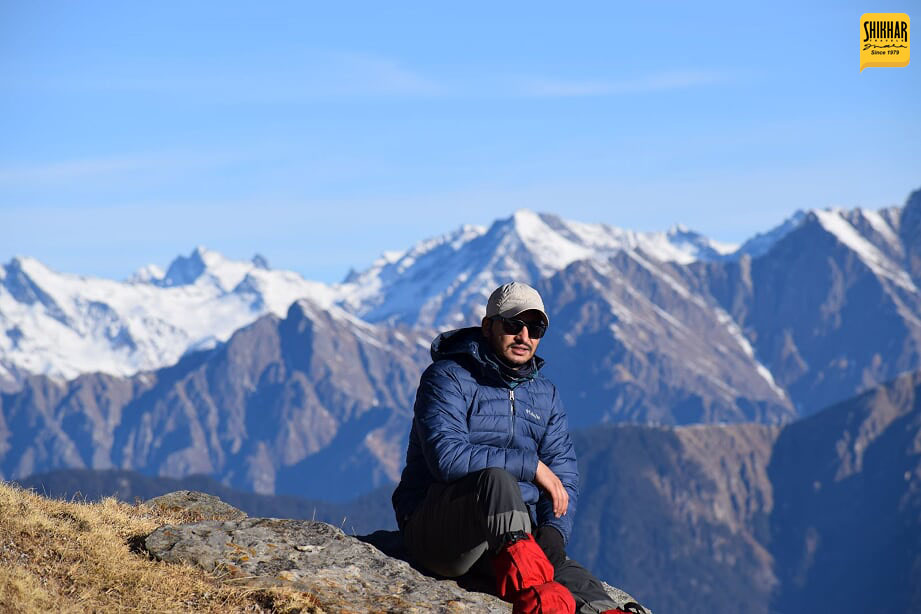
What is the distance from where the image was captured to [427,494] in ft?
53.2

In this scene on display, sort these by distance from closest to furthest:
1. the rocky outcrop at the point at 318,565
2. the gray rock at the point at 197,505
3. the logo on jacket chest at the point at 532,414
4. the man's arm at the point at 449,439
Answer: the man's arm at the point at 449,439
the rocky outcrop at the point at 318,565
the logo on jacket chest at the point at 532,414
the gray rock at the point at 197,505

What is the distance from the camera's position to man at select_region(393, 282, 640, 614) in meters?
14.9

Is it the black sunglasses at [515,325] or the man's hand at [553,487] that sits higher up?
the black sunglasses at [515,325]

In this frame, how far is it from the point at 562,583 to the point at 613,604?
0.73 metres

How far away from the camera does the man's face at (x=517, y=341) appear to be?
1587cm

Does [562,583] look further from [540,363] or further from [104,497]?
[104,497]

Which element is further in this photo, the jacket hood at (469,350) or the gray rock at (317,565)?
the jacket hood at (469,350)

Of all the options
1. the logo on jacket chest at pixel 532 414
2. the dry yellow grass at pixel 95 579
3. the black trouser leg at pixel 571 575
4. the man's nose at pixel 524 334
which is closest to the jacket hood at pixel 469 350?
the man's nose at pixel 524 334

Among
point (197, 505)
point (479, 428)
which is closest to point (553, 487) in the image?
point (479, 428)

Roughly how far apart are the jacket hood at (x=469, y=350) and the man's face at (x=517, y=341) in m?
0.17

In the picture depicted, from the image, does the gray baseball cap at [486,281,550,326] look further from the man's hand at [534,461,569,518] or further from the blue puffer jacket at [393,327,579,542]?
the man's hand at [534,461,569,518]

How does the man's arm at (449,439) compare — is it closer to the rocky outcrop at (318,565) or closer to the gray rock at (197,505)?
the rocky outcrop at (318,565)

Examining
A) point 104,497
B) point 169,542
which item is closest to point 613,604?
point 169,542

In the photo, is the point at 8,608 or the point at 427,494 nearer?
the point at 8,608
